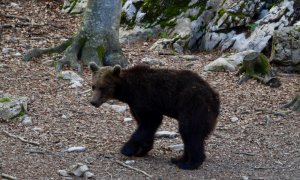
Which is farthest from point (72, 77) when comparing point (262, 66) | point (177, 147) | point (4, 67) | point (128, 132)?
point (177, 147)

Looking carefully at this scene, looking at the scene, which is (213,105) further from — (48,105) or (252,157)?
(48,105)

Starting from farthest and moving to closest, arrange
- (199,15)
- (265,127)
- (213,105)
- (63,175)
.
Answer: (199,15) → (265,127) → (213,105) → (63,175)

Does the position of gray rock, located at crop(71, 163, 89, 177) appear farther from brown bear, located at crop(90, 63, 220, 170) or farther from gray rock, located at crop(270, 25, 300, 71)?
gray rock, located at crop(270, 25, 300, 71)

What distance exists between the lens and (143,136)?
24.8 feet

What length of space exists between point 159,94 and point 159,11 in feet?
26.1

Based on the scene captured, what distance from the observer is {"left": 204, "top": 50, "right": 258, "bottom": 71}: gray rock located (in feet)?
38.6

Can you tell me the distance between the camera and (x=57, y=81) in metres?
10.8

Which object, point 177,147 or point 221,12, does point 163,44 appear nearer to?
point 221,12

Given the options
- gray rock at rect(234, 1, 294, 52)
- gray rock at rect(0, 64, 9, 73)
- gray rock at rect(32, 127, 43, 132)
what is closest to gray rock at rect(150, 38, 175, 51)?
gray rock at rect(234, 1, 294, 52)

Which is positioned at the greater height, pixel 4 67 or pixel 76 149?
pixel 4 67

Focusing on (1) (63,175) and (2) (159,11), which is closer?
(1) (63,175)

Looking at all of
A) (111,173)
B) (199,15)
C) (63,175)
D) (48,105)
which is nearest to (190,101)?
(111,173)

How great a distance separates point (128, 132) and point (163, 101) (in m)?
1.44

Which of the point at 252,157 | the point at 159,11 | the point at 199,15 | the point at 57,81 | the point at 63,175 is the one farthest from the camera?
the point at 159,11
